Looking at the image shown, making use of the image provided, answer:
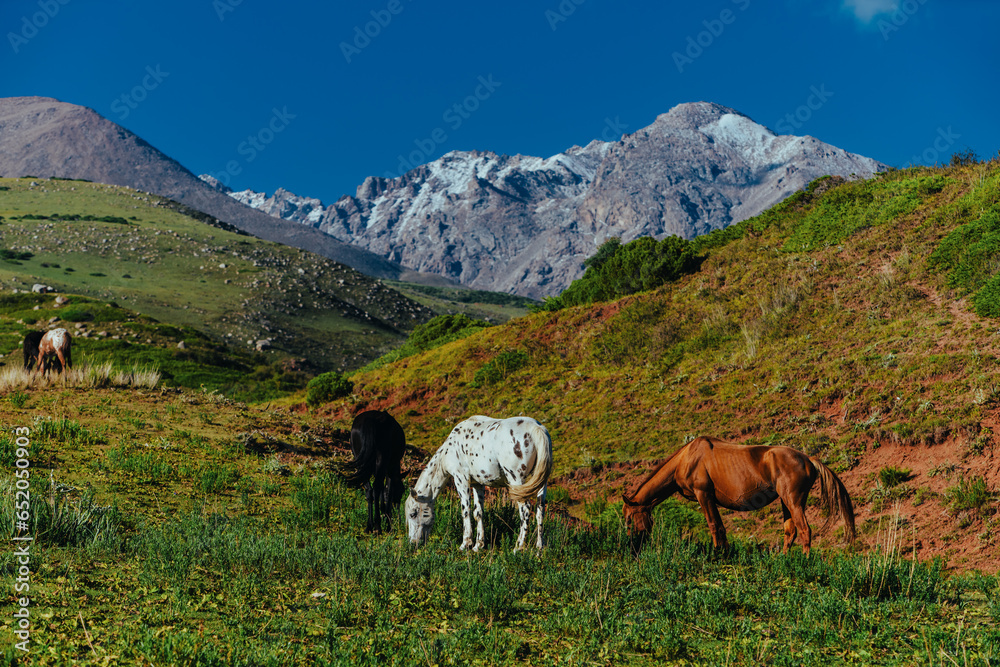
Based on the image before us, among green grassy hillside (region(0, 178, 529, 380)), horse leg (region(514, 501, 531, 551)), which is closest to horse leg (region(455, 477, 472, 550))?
horse leg (region(514, 501, 531, 551))

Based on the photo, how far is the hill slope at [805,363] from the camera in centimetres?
1379

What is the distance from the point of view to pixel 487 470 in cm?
1048

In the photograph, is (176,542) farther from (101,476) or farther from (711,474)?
(711,474)

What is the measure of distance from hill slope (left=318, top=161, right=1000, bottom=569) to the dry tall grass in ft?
32.6

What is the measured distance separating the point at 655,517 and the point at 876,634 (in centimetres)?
793

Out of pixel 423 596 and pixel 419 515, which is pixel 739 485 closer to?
pixel 419 515

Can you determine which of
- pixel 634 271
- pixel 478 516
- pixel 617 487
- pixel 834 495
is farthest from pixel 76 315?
pixel 834 495

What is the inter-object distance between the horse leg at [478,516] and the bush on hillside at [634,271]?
20265 millimetres

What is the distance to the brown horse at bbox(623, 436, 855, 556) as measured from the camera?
376 inches

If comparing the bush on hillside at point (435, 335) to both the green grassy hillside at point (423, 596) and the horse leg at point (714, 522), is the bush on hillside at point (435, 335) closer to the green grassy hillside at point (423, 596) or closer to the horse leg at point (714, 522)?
the green grassy hillside at point (423, 596)

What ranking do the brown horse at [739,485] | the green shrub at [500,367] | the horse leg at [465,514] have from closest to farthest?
1. the brown horse at [739,485]
2. the horse leg at [465,514]
3. the green shrub at [500,367]

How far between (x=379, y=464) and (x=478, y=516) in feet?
8.25

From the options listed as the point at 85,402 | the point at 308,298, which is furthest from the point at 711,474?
the point at 308,298

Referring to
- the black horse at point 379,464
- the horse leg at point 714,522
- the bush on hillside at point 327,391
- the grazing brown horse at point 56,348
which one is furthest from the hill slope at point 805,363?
the grazing brown horse at point 56,348
